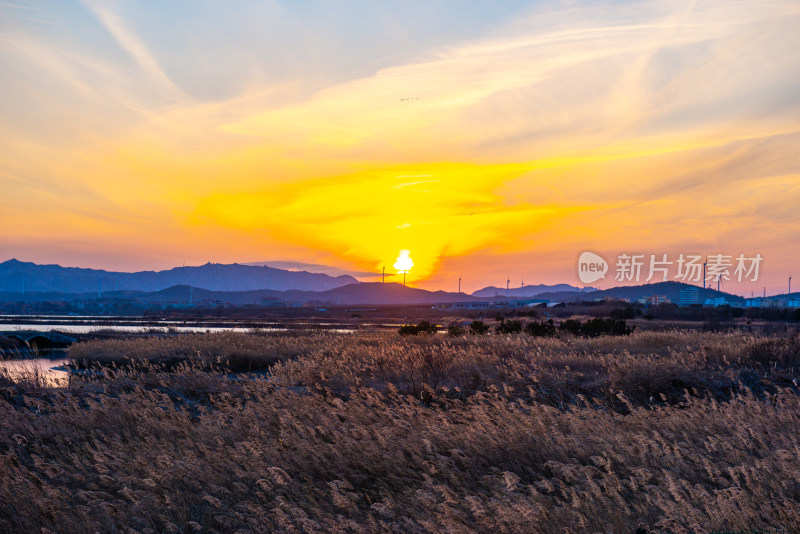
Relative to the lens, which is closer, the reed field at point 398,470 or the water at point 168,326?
the reed field at point 398,470

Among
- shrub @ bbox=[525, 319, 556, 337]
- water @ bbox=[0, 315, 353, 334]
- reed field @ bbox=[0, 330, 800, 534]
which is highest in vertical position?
shrub @ bbox=[525, 319, 556, 337]

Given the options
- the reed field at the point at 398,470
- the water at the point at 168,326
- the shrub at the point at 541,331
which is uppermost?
the shrub at the point at 541,331

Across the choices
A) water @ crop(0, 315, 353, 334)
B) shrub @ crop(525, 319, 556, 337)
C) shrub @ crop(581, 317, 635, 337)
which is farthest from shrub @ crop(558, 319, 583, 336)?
water @ crop(0, 315, 353, 334)

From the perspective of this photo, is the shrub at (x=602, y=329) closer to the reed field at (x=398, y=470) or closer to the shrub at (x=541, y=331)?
the shrub at (x=541, y=331)

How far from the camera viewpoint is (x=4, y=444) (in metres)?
10.1

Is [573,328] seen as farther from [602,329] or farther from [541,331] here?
[541,331]

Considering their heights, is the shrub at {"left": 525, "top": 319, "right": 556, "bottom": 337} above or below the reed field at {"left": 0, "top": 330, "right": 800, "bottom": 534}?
above

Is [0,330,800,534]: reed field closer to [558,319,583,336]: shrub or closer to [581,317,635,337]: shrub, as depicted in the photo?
[581,317,635,337]: shrub

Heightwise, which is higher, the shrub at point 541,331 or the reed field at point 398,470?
the shrub at point 541,331

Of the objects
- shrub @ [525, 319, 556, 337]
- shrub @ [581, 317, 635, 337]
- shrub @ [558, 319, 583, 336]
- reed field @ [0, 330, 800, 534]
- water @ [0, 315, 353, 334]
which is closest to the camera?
reed field @ [0, 330, 800, 534]

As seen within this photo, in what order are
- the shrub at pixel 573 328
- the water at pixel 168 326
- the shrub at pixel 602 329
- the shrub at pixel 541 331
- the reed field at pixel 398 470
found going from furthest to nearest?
the water at pixel 168 326, the shrub at pixel 573 328, the shrub at pixel 602 329, the shrub at pixel 541 331, the reed field at pixel 398 470

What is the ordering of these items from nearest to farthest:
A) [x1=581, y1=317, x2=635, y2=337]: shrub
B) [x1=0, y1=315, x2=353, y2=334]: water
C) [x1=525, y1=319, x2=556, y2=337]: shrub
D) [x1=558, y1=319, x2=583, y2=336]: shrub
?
1. [x1=525, y1=319, x2=556, y2=337]: shrub
2. [x1=581, y1=317, x2=635, y2=337]: shrub
3. [x1=558, y1=319, x2=583, y2=336]: shrub
4. [x1=0, y1=315, x2=353, y2=334]: water

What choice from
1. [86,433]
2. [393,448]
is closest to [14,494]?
[86,433]

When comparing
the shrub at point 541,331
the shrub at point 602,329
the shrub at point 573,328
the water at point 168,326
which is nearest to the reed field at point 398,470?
the shrub at point 541,331
